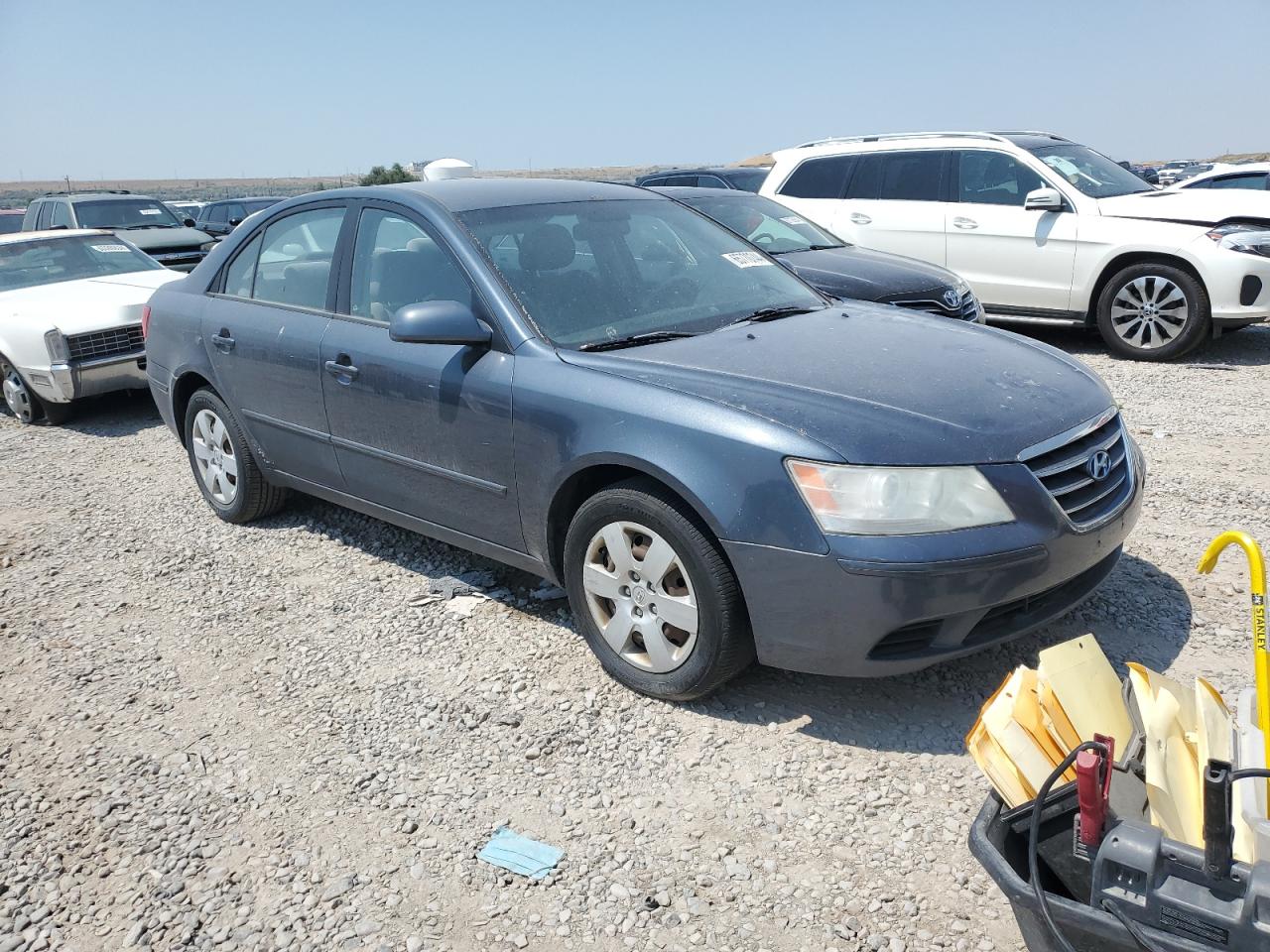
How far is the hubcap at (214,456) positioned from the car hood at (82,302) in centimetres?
281

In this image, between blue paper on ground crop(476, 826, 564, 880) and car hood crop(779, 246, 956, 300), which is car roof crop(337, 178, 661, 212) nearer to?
blue paper on ground crop(476, 826, 564, 880)

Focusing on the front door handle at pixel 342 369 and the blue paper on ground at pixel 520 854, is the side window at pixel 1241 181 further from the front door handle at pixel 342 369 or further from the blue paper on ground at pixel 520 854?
the blue paper on ground at pixel 520 854

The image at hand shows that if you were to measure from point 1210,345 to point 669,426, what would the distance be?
745 centimetres

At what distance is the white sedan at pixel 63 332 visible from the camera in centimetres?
Result: 780

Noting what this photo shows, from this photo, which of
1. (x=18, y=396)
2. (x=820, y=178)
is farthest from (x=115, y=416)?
(x=820, y=178)

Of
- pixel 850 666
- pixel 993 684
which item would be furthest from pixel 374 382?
pixel 993 684

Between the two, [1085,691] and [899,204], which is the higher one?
[899,204]

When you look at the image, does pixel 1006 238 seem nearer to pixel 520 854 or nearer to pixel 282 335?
pixel 282 335

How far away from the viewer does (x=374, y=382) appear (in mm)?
4176

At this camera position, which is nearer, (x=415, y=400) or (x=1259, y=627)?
(x=1259, y=627)

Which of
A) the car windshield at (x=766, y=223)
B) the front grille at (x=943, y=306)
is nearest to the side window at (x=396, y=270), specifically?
the front grille at (x=943, y=306)

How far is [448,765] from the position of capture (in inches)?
128

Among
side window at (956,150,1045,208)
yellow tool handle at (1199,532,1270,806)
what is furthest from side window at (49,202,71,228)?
yellow tool handle at (1199,532,1270,806)

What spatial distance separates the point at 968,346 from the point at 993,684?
1.21 meters
